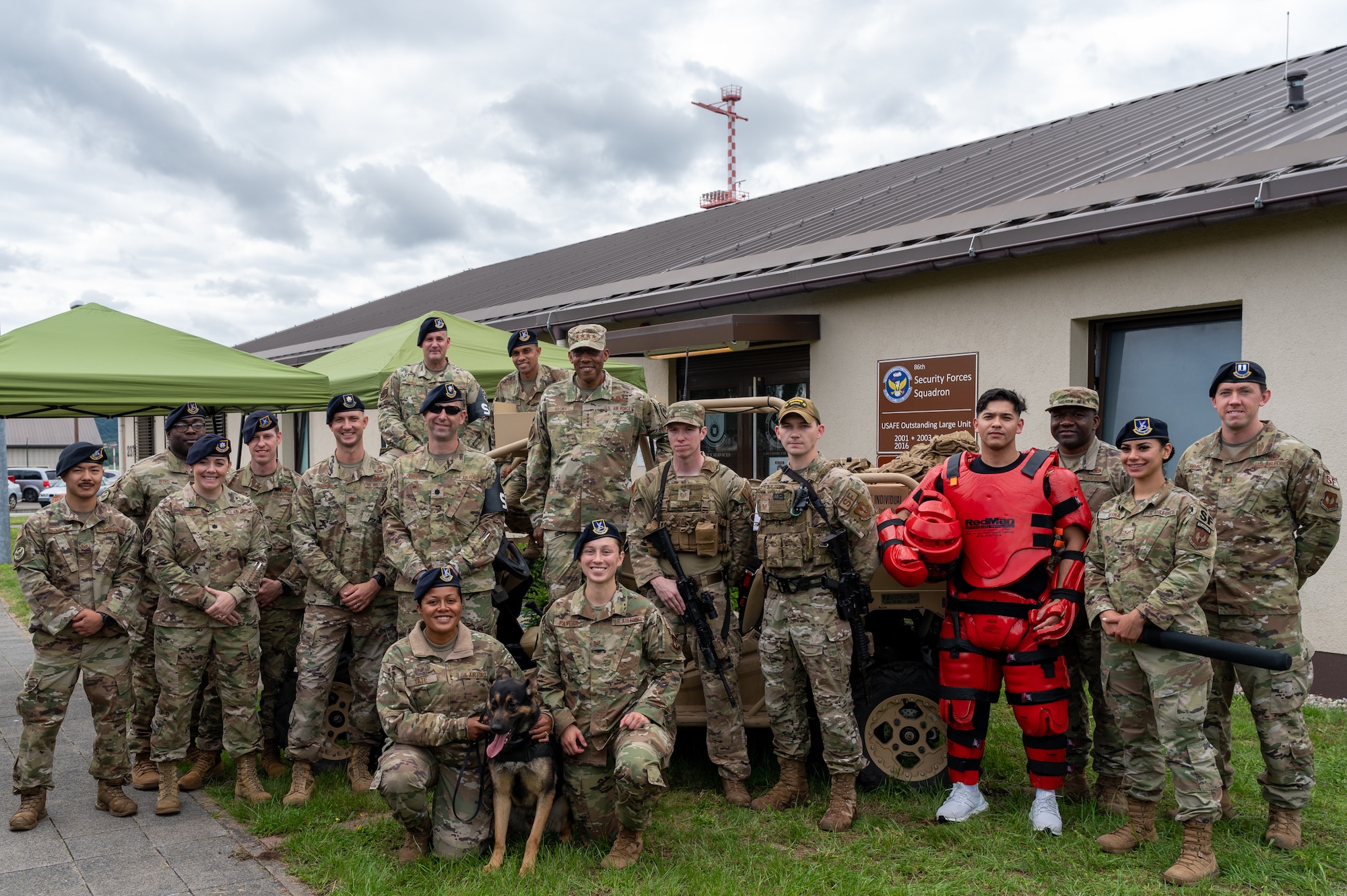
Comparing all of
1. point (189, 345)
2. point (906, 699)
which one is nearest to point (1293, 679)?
point (906, 699)

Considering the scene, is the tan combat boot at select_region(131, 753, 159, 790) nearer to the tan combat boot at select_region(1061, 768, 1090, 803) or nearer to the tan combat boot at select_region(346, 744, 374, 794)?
the tan combat boot at select_region(346, 744, 374, 794)

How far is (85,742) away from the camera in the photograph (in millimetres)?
6039

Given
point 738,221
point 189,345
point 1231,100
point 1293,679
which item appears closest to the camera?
point 1293,679

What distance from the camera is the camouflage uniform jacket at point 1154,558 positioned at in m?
4.02

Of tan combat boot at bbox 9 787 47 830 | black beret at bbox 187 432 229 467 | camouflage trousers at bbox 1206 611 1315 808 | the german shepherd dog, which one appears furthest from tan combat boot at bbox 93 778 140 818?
camouflage trousers at bbox 1206 611 1315 808

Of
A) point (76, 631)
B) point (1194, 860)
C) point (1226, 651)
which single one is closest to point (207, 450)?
point (76, 631)

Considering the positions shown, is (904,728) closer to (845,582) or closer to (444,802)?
(845,582)

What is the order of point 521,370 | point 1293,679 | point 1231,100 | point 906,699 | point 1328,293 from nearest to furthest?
point 1293,679 → point 906,699 → point 1328,293 → point 521,370 → point 1231,100

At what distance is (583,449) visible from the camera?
17.2ft

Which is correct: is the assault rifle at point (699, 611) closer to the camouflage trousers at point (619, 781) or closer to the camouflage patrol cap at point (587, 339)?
the camouflage trousers at point (619, 781)

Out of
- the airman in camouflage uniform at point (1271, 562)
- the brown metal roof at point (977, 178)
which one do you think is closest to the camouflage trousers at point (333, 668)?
the airman in camouflage uniform at point (1271, 562)

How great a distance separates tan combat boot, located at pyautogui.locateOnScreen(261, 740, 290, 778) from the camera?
5.38 m

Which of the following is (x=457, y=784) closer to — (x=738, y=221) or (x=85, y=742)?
(x=85, y=742)

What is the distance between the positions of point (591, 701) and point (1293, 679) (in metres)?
2.96
